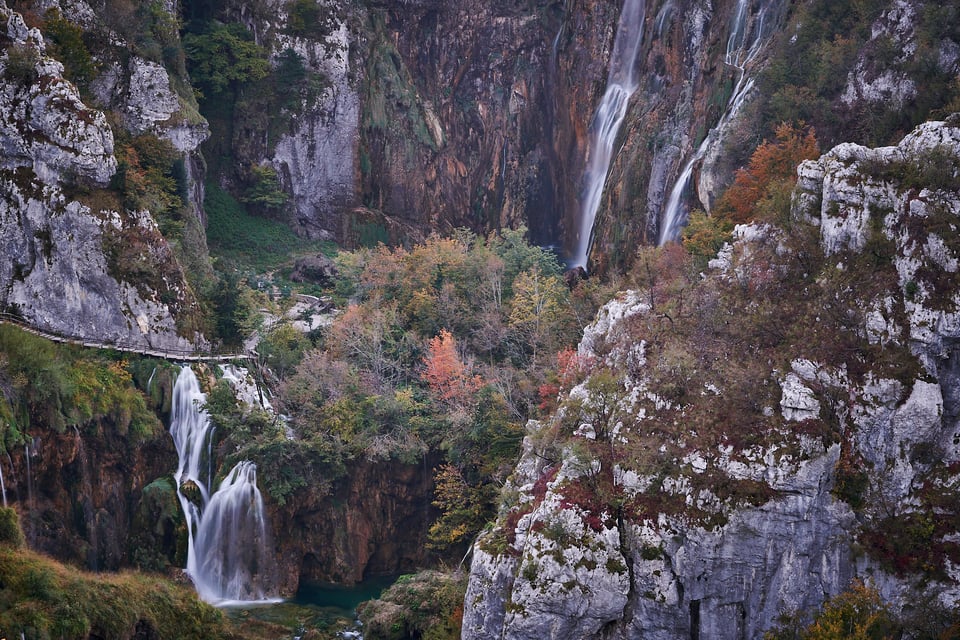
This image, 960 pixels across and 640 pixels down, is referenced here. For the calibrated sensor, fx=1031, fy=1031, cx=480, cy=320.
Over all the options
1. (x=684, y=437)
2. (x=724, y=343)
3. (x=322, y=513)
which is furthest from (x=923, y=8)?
(x=322, y=513)

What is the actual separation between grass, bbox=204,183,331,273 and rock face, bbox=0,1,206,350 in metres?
14.3

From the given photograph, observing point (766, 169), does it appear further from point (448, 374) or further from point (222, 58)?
point (222, 58)

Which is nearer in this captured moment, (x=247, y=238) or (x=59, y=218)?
(x=59, y=218)

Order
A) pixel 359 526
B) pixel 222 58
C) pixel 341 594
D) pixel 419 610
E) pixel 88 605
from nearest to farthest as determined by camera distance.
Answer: pixel 88 605
pixel 419 610
pixel 341 594
pixel 359 526
pixel 222 58

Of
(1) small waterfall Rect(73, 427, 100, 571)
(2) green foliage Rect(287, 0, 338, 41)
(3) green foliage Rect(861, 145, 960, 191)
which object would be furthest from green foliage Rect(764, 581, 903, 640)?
(2) green foliage Rect(287, 0, 338, 41)

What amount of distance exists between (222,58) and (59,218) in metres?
20.3

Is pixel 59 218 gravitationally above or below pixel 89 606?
above

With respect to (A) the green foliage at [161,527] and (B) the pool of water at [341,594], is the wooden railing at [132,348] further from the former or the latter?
(B) the pool of water at [341,594]

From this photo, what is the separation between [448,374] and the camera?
4300 centimetres

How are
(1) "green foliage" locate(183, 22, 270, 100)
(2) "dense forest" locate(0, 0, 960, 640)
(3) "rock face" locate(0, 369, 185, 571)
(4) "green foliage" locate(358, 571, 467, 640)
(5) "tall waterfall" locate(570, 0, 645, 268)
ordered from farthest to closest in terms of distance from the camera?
(1) "green foliage" locate(183, 22, 270, 100)
(5) "tall waterfall" locate(570, 0, 645, 268)
(3) "rock face" locate(0, 369, 185, 571)
(4) "green foliage" locate(358, 571, 467, 640)
(2) "dense forest" locate(0, 0, 960, 640)

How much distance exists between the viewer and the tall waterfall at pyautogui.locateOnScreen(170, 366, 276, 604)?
3934 centimetres

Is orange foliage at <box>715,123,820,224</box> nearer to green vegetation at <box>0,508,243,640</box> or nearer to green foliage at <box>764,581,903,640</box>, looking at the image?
green foliage at <box>764,581,903,640</box>

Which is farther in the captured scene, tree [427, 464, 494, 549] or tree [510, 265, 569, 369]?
tree [510, 265, 569, 369]

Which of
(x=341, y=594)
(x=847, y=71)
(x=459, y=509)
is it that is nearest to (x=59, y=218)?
(x=341, y=594)
